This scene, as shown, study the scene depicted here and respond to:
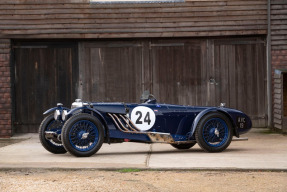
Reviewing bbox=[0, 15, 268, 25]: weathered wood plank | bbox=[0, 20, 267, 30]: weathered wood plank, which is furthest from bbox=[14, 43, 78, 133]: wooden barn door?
bbox=[0, 15, 268, 25]: weathered wood plank

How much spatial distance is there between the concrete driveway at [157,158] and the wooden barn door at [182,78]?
10.5 ft

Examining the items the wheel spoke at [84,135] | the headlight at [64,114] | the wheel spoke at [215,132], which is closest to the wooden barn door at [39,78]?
the headlight at [64,114]

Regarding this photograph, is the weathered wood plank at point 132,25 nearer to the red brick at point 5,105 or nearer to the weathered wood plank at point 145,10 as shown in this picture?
the weathered wood plank at point 145,10

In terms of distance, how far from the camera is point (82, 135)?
1008cm

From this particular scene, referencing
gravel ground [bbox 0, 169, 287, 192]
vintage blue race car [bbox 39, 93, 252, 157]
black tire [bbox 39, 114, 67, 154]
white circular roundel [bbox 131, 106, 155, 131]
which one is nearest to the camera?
gravel ground [bbox 0, 169, 287, 192]

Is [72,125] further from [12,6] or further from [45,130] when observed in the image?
[12,6]

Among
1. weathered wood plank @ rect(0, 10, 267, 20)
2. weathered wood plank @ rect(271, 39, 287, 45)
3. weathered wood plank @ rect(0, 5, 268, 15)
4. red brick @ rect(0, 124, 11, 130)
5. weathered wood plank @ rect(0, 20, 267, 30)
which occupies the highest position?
weathered wood plank @ rect(0, 5, 268, 15)

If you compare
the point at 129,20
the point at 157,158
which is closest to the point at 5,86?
the point at 129,20

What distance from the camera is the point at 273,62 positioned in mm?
15938

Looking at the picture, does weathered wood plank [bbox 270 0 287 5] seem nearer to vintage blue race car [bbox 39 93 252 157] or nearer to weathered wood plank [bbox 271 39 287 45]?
weathered wood plank [bbox 271 39 287 45]

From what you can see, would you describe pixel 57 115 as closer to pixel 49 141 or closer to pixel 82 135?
pixel 49 141

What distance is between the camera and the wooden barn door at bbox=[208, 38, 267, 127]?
52.6 ft

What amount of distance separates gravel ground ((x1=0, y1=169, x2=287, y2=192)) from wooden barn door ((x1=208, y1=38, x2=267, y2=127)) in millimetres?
7630

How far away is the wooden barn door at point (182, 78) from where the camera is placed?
52.7 ft
